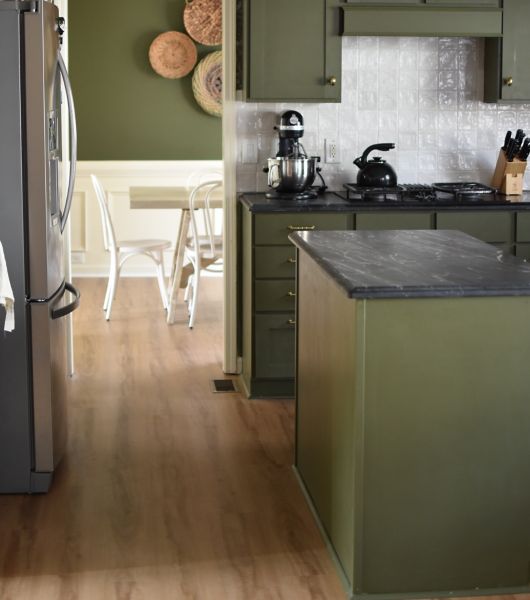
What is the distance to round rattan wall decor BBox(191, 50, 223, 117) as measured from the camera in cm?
803

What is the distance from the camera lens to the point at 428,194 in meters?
5.03

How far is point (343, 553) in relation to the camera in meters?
2.94

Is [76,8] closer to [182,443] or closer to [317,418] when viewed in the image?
[182,443]

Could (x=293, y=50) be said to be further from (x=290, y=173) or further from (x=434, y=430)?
(x=434, y=430)

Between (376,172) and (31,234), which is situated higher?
(376,172)

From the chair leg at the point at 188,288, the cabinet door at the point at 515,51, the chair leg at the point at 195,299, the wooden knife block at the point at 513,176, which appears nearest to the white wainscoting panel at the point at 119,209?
the chair leg at the point at 188,288

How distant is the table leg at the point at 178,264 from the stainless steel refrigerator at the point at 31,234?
279cm

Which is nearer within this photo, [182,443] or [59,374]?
[59,374]

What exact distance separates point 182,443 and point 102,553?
1.10 meters

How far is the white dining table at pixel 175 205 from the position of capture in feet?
21.3

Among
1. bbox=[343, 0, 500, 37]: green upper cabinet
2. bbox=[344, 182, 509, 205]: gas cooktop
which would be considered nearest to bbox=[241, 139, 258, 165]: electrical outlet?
bbox=[344, 182, 509, 205]: gas cooktop

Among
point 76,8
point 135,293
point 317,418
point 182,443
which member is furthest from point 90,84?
point 317,418

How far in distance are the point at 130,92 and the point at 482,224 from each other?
4.08 meters

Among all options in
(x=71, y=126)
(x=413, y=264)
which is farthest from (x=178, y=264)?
(x=413, y=264)
